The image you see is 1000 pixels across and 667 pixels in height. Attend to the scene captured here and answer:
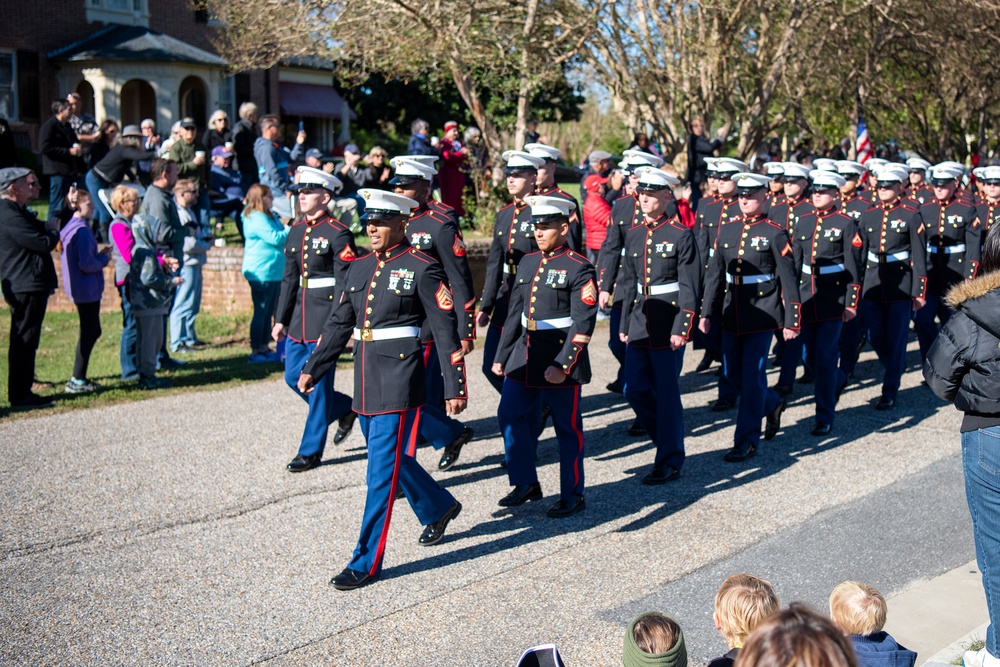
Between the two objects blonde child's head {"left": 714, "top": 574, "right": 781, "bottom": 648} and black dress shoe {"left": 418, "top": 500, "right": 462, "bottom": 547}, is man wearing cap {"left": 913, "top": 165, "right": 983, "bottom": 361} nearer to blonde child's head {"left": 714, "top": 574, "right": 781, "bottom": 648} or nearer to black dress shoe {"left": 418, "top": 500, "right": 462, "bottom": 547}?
black dress shoe {"left": 418, "top": 500, "right": 462, "bottom": 547}

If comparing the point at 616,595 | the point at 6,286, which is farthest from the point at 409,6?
the point at 616,595

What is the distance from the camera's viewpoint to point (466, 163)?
17359mm

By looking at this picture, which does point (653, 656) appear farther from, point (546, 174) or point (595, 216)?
point (595, 216)

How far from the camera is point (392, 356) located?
5.88 m

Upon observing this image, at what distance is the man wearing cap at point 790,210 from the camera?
963 cm

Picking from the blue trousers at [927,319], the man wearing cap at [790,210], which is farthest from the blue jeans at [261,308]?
the blue trousers at [927,319]

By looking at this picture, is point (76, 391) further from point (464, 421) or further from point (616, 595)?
point (616, 595)

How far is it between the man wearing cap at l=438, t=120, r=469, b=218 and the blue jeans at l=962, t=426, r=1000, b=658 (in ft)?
40.7

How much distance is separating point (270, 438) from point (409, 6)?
8317 mm

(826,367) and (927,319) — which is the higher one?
(927,319)

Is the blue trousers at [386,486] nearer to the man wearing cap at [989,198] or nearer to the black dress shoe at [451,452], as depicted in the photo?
the black dress shoe at [451,452]

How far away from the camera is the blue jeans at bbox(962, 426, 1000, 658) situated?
4.44 meters

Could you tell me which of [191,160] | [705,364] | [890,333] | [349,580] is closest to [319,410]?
[349,580]

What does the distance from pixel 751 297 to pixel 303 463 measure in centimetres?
344
